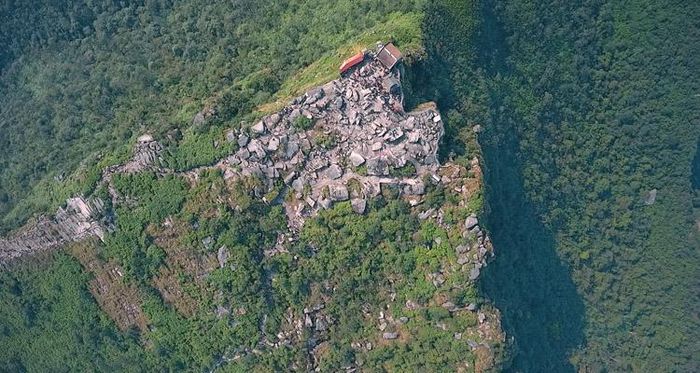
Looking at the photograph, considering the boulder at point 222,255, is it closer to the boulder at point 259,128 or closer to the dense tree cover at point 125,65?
the boulder at point 259,128

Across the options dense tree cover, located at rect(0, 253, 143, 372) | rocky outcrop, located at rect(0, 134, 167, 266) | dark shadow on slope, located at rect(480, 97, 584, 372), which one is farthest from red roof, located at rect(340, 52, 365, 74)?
dense tree cover, located at rect(0, 253, 143, 372)

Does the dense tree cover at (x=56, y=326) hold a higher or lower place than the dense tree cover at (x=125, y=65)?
lower

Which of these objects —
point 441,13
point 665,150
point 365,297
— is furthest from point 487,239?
point 665,150

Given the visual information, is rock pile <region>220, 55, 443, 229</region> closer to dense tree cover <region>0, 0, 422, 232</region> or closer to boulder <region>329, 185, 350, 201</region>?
boulder <region>329, 185, 350, 201</region>

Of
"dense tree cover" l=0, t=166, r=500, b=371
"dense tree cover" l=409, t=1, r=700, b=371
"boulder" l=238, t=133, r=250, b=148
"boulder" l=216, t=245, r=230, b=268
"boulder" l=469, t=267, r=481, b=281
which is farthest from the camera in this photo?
"dense tree cover" l=409, t=1, r=700, b=371

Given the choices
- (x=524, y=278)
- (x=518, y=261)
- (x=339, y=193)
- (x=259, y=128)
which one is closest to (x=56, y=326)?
(x=259, y=128)

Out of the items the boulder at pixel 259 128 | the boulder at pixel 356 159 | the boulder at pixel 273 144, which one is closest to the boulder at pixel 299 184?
the boulder at pixel 273 144

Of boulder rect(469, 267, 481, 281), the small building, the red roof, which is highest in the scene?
the red roof
